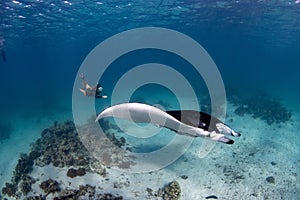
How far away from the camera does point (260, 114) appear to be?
18.9m

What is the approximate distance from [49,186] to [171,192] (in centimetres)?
464

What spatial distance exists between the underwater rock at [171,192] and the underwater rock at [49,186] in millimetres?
3888

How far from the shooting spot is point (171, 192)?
933 centimetres

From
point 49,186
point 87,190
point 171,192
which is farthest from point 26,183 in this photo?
point 171,192

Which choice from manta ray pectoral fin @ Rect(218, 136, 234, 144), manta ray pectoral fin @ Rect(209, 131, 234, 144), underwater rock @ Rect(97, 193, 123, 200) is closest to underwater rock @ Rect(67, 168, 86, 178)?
underwater rock @ Rect(97, 193, 123, 200)

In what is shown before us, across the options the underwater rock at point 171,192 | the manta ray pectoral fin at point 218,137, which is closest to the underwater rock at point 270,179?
the underwater rock at point 171,192

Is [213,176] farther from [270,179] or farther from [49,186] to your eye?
[49,186]

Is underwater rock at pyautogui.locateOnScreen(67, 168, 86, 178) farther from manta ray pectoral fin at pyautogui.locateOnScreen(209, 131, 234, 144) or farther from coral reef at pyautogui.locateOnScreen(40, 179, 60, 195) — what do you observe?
manta ray pectoral fin at pyautogui.locateOnScreen(209, 131, 234, 144)

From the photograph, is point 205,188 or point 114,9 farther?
point 114,9

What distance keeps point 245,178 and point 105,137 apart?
7.11m

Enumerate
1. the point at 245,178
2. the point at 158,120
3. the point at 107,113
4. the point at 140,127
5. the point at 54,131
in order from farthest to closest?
the point at 140,127 → the point at 54,131 → the point at 245,178 → the point at 107,113 → the point at 158,120

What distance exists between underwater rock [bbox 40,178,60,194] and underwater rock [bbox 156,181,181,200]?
389 cm

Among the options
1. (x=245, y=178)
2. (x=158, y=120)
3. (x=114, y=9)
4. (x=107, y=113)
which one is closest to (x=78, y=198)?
(x=107, y=113)

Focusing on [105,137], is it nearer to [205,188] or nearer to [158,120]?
[205,188]
